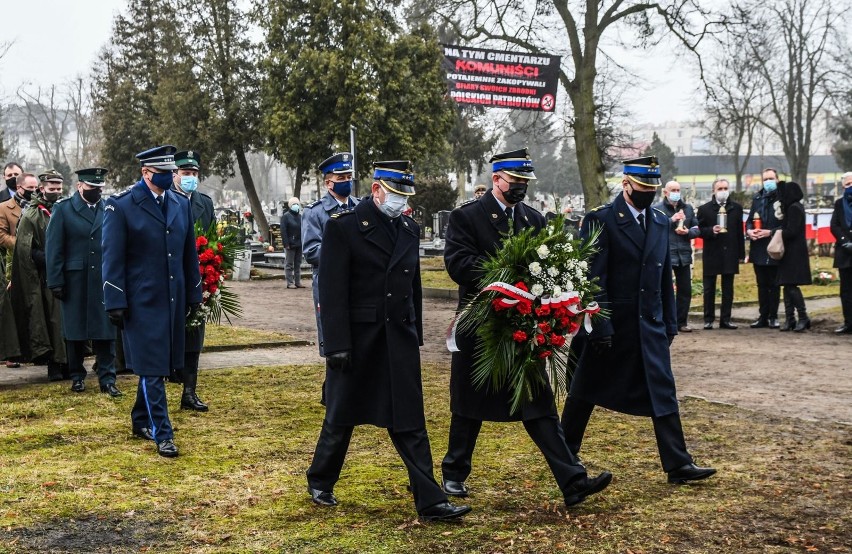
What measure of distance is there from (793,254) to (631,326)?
955 centimetres

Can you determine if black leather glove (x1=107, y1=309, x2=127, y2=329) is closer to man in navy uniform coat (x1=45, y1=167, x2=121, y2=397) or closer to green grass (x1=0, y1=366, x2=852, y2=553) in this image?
green grass (x1=0, y1=366, x2=852, y2=553)

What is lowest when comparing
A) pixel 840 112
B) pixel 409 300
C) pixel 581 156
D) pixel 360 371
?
pixel 360 371

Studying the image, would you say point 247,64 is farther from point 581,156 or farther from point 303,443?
point 303,443

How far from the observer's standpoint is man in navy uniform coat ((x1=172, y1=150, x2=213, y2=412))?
9383 millimetres

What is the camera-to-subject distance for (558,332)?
6.36 m

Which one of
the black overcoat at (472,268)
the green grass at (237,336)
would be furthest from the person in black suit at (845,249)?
the black overcoat at (472,268)

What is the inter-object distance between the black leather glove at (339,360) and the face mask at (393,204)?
2.77 feet

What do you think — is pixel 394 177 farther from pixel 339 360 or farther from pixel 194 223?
pixel 194 223

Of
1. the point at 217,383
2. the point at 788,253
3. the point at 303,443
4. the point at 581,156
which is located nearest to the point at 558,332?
the point at 303,443

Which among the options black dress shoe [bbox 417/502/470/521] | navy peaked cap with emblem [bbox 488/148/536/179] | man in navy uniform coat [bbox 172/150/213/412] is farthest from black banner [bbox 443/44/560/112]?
black dress shoe [bbox 417/502/470/521]

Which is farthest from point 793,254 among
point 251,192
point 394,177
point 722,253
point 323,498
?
point 251,192

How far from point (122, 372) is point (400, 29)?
30187 millimetres

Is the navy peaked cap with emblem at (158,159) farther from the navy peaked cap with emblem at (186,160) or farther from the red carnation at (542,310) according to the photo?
the red carnation at (542,310)

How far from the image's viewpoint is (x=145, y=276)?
7695mm
